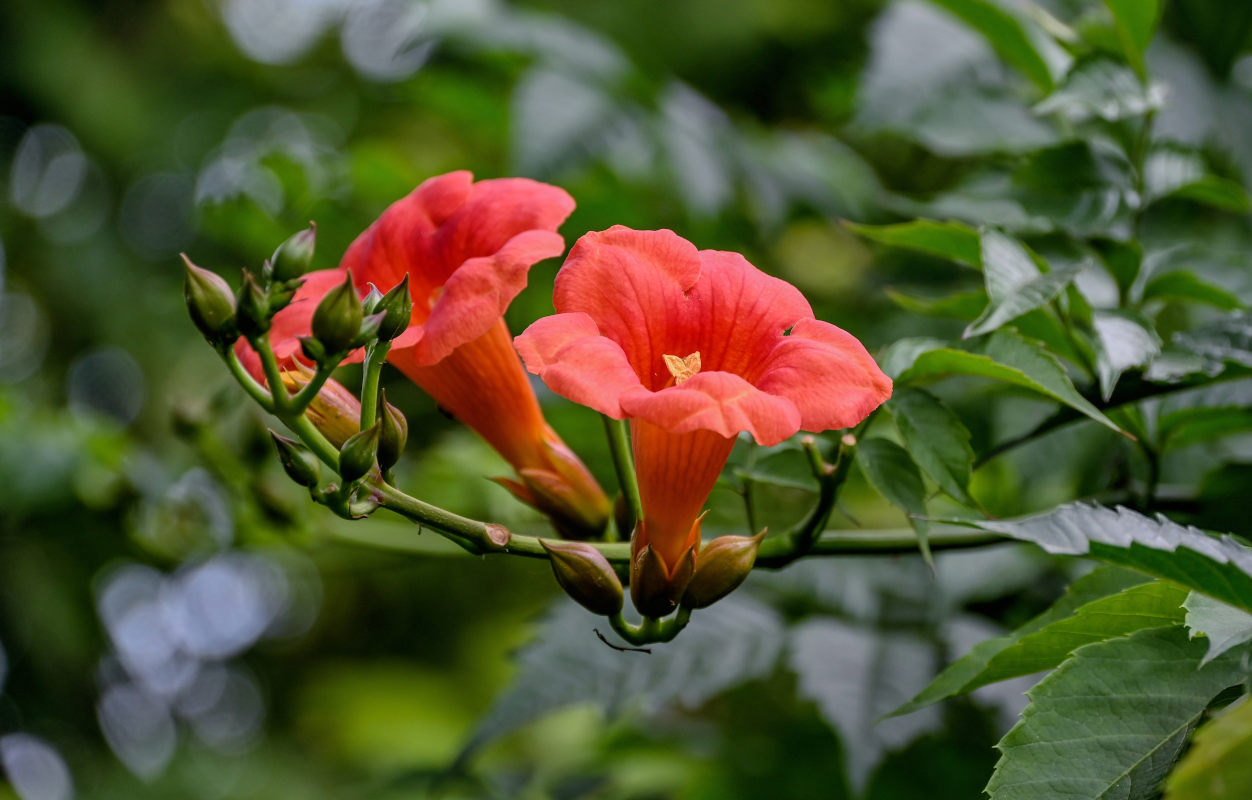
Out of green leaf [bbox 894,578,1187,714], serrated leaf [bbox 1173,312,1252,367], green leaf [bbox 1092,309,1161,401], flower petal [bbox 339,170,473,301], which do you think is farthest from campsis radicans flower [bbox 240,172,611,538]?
serrated leaf [bbox 1173,312,1252,367]

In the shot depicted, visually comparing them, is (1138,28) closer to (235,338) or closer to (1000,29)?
(1000,29)

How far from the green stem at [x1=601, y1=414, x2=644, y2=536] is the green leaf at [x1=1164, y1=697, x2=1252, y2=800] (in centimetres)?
65

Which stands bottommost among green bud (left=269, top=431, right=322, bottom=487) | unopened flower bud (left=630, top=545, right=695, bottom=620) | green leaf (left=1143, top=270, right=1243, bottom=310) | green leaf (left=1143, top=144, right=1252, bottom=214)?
unopened flower bud (left=630, top=545, right=695, bottom=620)

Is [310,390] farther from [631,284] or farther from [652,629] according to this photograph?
[652,629]

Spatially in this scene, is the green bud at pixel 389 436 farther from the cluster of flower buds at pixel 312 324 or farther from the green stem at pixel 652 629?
the green stem at pixel 652 629

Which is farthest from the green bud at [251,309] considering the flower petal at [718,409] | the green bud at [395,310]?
the flower petal at [718,409]

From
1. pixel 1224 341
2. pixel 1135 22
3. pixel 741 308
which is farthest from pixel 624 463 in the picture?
pixel 1135 22

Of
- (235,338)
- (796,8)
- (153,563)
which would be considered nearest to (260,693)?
(153,563)

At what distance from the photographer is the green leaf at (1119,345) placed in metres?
1.16

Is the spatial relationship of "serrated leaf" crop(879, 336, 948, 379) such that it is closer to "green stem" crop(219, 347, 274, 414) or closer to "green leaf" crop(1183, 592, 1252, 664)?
"green leaf" crop(1183, 592, 1252, 664)

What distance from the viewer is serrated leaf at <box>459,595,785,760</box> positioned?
1631mm

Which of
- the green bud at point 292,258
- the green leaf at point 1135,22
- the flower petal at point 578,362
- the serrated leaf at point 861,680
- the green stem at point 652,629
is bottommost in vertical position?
the serrated leaf at point 861,680

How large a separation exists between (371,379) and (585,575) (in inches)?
13.0

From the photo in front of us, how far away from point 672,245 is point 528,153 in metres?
0.85
